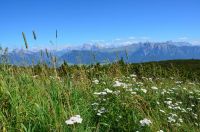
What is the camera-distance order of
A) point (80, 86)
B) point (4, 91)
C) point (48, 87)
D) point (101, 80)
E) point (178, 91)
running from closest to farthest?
point (4, 91) → point (48, 87) → point (80, 86) → point (101, 80) → point (178, 91)

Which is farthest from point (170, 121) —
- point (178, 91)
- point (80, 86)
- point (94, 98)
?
point (178, 91)

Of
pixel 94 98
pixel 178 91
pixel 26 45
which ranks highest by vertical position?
pixel 26 45

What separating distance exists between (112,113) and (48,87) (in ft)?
5.17

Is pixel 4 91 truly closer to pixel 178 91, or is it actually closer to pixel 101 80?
pixel 101 80

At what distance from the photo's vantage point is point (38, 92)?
719 cm

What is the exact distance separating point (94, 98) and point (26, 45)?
2243 millimetres

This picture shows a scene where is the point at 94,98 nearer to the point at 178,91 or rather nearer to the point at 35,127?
the point at 35,127

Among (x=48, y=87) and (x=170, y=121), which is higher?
(x=48, y=87)

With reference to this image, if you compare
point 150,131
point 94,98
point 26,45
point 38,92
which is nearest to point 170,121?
point 150,131

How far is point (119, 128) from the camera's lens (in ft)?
23.2

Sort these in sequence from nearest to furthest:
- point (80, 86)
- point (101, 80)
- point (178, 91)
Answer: point (80, 86) → point (101, 80) → point (178, 91)

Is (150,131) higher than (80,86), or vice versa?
(80,86)

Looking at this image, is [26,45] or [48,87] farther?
[48,87]

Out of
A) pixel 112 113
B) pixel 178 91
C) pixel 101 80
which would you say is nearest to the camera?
pixel 112 113
